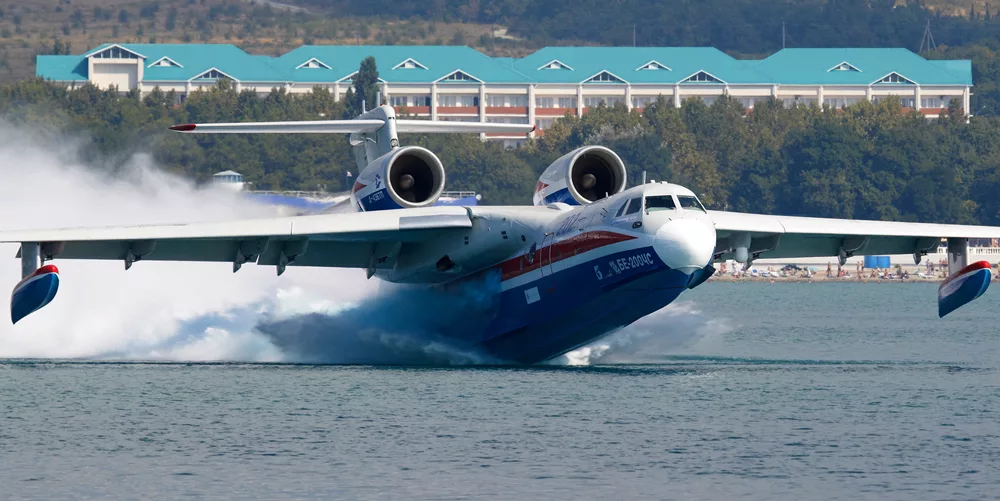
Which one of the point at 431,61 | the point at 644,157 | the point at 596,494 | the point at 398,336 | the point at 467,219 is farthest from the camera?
the point at 431,61

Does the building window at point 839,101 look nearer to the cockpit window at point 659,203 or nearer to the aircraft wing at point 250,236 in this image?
the aircraft wing at point 250,236

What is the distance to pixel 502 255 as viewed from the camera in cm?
3162

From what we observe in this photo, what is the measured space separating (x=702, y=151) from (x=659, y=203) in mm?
105425

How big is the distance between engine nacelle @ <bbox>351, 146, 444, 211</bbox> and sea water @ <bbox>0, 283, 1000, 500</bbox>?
292cm

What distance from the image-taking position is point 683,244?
91.4 ft

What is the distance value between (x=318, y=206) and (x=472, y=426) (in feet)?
199

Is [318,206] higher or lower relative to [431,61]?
lower

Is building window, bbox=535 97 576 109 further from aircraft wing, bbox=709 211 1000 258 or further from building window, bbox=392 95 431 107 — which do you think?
aircraft wing, bbox=709 211 1000 258

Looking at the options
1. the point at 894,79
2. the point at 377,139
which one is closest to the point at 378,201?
the point at 377,139

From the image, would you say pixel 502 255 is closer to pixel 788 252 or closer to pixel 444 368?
pixel 444 368

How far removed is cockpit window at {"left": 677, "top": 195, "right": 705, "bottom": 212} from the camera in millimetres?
28438

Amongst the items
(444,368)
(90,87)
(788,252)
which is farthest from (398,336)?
(90,87)

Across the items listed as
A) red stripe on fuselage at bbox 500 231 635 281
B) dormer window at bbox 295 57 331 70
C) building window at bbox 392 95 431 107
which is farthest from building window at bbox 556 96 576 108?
red stripe on fuselage at bbox 500 231 635 281

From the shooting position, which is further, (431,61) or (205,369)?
(431,61)
